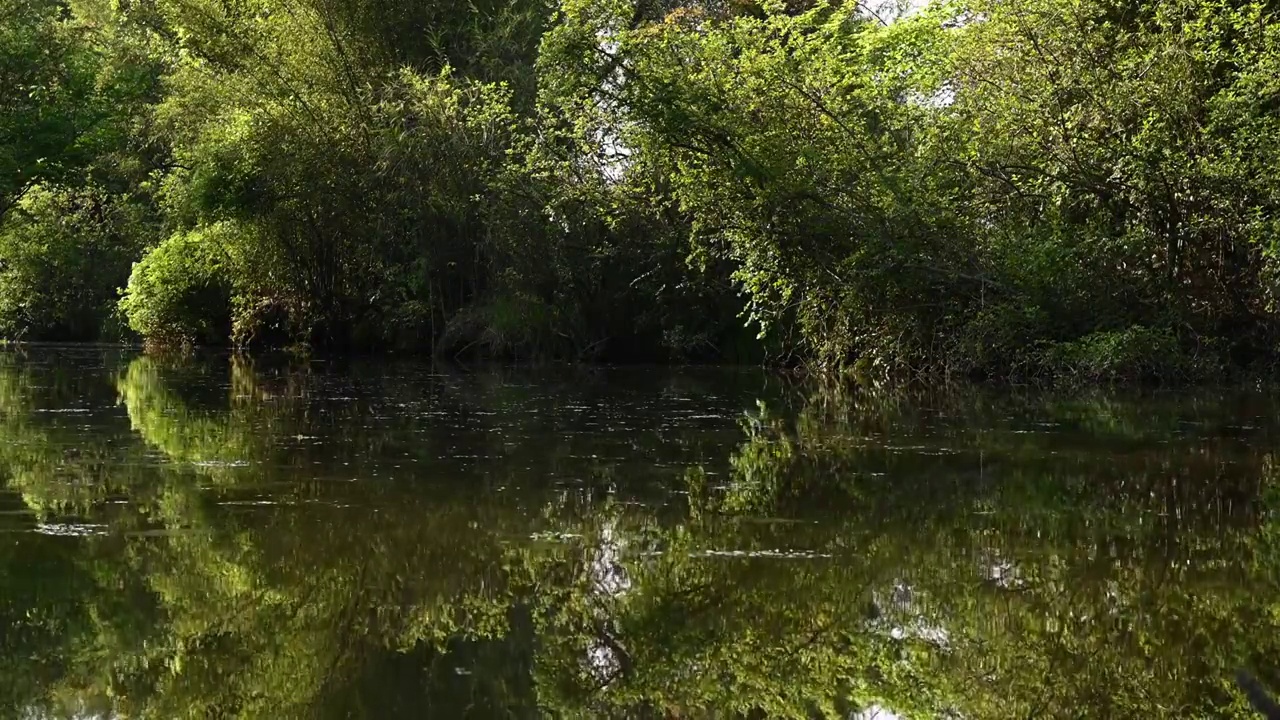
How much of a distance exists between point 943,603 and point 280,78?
77.5 ft

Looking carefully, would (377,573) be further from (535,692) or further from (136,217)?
(136,217)

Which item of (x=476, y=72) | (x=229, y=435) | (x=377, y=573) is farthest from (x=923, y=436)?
(x=476, y=72)

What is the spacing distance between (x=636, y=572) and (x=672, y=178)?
14.4 m

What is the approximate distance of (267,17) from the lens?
88.7ft

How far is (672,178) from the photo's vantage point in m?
19.8

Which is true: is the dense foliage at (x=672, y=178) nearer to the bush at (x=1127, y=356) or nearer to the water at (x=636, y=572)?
the bush at (x=1127, y=356)

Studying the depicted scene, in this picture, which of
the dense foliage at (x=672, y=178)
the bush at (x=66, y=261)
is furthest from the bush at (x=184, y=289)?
the bush at (x=66, y=261)

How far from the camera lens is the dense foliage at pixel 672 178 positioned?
1722 centimetres

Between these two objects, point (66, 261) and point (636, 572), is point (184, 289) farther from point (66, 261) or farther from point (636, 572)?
point (636, 572)

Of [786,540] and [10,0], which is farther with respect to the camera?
[10,0]

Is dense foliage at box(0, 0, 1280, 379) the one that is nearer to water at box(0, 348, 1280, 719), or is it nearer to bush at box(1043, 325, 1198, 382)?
bush at box(1043, 325, 1198, 382)

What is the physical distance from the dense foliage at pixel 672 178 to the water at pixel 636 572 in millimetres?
6124

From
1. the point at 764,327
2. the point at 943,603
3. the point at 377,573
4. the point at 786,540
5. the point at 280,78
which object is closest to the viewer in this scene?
the point at 943,603

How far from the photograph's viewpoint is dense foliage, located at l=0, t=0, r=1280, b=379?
17217 millimetres
